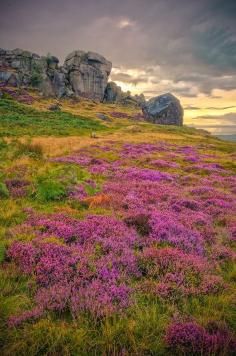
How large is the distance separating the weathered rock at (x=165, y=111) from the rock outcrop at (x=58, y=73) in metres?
50.7

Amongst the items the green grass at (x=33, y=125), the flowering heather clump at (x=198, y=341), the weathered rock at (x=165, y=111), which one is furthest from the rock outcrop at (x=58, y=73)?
the flowering heather clump at (x=198, y=341)

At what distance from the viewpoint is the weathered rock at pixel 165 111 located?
106562 millimetres

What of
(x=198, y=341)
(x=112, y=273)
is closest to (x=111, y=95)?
(x=112, y=273)

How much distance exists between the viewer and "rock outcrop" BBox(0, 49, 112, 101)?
12444 centimetres

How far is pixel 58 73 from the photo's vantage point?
14112cm

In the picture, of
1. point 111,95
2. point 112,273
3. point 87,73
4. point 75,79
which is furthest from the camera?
point 111,95

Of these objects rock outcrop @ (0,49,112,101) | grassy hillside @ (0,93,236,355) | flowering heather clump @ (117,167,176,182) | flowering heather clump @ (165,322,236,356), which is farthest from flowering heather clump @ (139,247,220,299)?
rock outcrop @ (0,49,112,101)

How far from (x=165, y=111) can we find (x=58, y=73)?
72086 millimetres

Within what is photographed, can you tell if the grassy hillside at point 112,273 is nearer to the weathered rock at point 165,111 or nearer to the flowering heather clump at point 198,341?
the flowering heather clump at point 198,341

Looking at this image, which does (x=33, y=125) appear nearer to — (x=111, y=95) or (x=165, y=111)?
(x=165, y=111)

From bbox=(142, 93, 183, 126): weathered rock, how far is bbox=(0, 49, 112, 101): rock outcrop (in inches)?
1997

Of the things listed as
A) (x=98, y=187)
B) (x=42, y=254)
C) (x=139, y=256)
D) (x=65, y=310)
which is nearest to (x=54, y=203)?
(x=98, y=187)

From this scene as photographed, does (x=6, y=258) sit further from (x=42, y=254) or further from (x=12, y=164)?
(x=12, y=164)

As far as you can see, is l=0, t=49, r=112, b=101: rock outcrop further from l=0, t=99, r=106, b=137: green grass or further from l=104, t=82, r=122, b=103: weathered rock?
l=0, t=99, r=106, b=137: green grass
